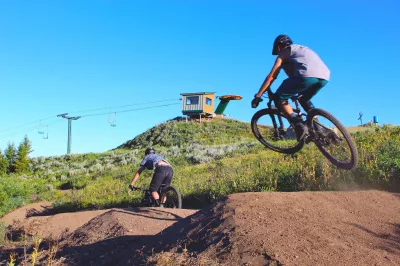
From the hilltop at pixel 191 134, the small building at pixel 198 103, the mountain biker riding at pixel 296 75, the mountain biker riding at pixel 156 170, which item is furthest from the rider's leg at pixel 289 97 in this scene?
the small building at pixel 198 103

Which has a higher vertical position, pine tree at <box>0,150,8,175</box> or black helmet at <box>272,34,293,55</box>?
black helmet at <box>272,34,293,55</box>

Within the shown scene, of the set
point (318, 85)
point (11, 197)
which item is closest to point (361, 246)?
point (318, 85)

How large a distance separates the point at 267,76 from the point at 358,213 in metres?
2.57

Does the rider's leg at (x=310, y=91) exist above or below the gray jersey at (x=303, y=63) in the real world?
below

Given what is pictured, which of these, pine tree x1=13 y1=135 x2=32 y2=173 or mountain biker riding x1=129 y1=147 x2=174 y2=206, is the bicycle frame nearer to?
mountain biker riding x1=129 y1=147 x2=174 y2=206

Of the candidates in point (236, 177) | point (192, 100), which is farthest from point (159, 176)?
point (192, 100)

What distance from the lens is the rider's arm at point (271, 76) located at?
6183 mm

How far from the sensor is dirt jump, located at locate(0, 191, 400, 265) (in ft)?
15.9

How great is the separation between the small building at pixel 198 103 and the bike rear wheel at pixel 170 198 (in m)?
40.9

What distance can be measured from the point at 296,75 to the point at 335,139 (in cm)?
117

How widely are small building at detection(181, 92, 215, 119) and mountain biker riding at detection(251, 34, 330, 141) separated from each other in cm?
4531

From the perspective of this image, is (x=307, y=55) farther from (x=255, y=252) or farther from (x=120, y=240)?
(x=120, y=240)

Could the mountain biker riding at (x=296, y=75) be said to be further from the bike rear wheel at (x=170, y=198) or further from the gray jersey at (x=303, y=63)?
the bike rear wheel at (x=170, y=198)

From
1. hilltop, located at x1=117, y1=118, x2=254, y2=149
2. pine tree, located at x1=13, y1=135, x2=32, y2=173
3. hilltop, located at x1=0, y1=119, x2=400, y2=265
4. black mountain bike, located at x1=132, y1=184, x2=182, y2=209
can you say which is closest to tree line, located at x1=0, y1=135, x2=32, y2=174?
pine tree, located at x1=13, y1=135, x2=32, y2=173
